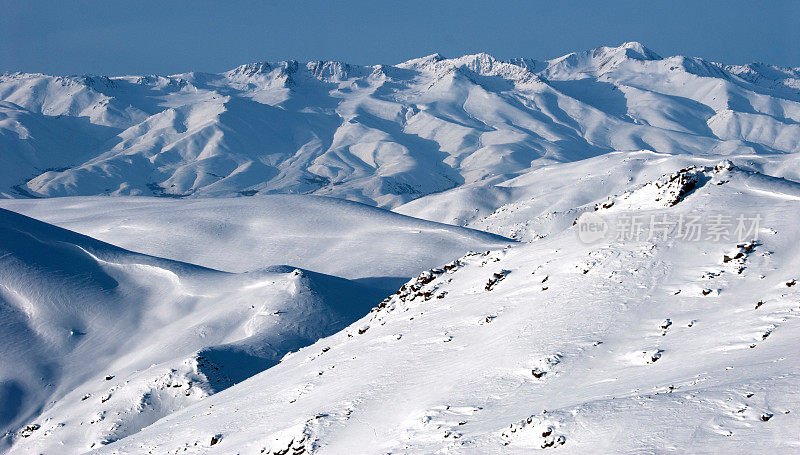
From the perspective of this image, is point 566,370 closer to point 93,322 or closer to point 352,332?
point 352,332

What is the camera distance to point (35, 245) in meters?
58.1

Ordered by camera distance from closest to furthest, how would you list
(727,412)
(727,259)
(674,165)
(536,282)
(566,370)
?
(727,412) < (566,370) < (727,259) < (536,282) < (674,165)

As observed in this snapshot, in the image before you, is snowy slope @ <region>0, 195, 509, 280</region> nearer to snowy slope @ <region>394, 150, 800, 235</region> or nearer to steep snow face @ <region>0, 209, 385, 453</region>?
steep snow face @ <region>0, 209, 385, 453</region>

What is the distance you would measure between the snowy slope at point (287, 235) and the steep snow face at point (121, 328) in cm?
1159

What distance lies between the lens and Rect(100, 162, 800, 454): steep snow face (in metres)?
12.6

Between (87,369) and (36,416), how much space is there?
214 inches

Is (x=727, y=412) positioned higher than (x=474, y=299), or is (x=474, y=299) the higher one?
(x=727, y=412)

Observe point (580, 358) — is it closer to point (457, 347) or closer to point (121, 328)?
point (457, 347)

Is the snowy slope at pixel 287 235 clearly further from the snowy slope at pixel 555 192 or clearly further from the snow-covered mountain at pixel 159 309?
the snowy slope at pixel 555 192

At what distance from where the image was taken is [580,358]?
1709 cm

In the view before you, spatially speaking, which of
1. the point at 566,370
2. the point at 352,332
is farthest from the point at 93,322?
the point at 566,370

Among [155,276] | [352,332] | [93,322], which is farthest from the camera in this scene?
[155,276]

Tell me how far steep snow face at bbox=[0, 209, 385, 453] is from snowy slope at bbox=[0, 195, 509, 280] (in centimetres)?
1159

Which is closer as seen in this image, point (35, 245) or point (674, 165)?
point (35, 245)
